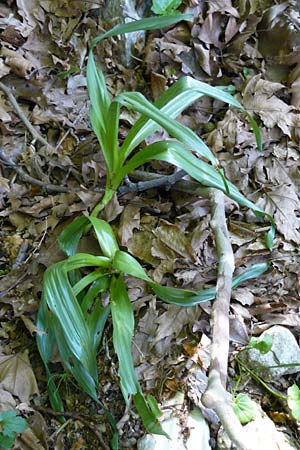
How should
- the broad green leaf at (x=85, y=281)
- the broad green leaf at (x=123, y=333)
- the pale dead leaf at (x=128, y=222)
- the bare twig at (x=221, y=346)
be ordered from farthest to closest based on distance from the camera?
the pale dead leaf at (x=128, y=222)
the broad green leaf at (x=85, y=281)
the broad green leaf at (x=123, y=333)
the bare twig at (x=221, y=346)

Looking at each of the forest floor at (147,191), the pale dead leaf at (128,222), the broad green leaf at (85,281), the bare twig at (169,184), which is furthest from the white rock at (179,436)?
the bare twig at (169,184)

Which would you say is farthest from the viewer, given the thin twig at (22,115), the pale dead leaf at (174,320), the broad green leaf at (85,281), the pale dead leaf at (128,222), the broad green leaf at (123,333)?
the thin twig at (22,115)

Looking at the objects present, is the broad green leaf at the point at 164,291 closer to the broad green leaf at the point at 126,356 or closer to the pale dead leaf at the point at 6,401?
the broad green leaf at the point at 126,356

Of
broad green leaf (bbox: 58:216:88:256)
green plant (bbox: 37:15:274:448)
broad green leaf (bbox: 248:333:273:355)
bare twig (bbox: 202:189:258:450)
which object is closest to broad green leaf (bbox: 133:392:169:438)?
green plant (bbox: 37:15:274:448)

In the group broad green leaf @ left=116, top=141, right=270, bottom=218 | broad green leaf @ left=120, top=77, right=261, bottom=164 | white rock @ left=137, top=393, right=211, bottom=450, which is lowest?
white rock @ left=137, top=393, right=211, bottom=450

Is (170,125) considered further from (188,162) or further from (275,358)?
(275,358)

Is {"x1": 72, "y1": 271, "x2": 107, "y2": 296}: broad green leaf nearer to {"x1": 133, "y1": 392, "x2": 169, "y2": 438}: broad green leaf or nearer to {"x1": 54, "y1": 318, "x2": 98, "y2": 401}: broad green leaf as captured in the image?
{"x1": 54, "y1": 318, "x2": 98, "y2": 401}: broad green leaf
